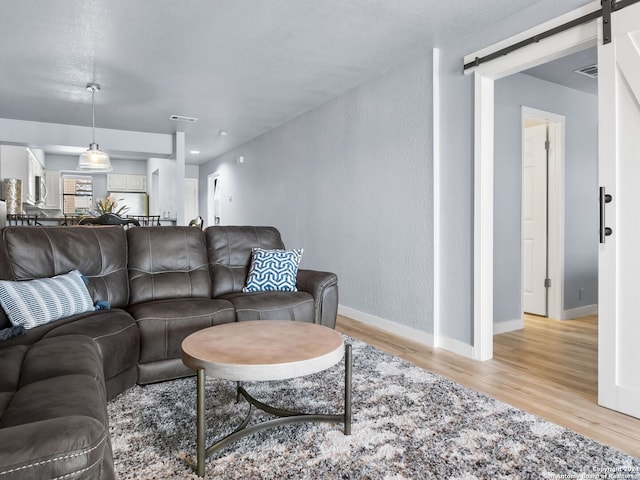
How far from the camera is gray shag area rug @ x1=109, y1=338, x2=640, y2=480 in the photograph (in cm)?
172

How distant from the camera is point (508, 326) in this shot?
4145mm

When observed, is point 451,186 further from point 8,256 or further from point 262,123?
point 262,123

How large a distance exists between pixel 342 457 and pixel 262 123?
5321mm

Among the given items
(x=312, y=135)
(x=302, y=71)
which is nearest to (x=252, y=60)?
(x=302, y=71)

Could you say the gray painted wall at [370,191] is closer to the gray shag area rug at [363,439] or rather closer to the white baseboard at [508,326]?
the white baseboard at [508,326]

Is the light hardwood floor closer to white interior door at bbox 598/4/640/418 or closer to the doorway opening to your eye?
white interior door at bbox 598/4/640/418

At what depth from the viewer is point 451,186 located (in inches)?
138

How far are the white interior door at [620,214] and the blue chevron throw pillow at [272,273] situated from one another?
2.11 metres

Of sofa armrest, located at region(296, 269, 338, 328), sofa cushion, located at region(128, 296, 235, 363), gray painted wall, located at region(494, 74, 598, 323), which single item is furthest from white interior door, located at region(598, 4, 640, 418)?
sofa cushion, located at region(128, 296, 235, 363)

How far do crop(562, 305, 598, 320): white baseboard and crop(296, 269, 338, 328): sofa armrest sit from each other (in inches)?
114

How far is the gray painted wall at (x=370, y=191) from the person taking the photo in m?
3.78

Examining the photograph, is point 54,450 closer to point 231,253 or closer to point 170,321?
point 170,321

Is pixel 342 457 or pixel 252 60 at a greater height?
pixel 252 60

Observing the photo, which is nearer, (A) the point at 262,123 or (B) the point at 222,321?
(B) the point at 222,321
